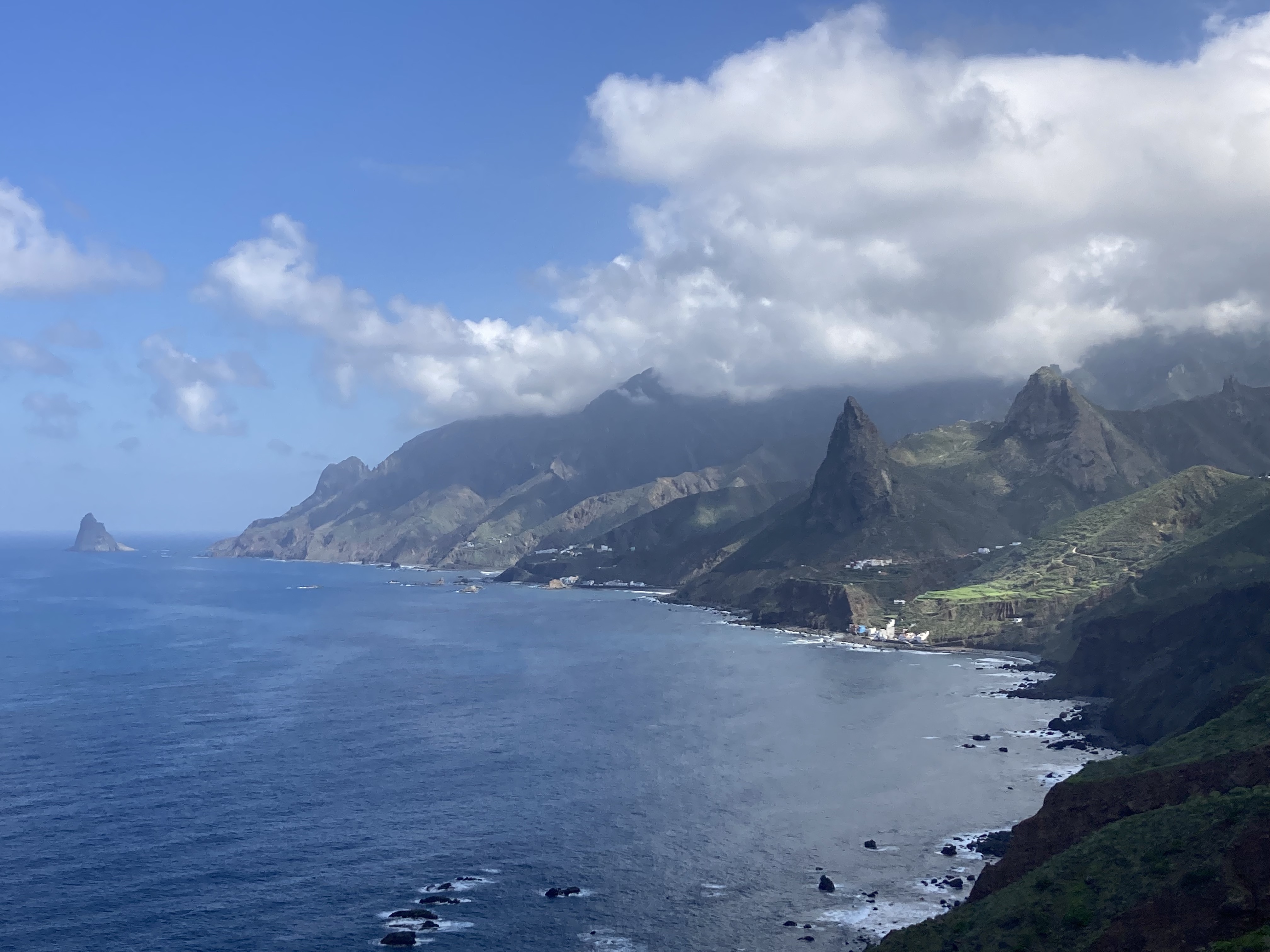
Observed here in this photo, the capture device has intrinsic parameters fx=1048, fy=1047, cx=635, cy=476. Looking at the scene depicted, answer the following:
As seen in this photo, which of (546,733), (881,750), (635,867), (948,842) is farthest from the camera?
(546,733)

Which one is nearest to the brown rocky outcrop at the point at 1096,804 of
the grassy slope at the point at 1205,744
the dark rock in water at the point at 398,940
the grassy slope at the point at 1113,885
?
the grassy slope at the point at 1205,744

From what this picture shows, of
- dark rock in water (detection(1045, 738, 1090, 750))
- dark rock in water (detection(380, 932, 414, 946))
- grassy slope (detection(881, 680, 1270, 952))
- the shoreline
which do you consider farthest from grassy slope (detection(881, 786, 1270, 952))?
dark rock in water (detection(1045, 738, 1090, 750))

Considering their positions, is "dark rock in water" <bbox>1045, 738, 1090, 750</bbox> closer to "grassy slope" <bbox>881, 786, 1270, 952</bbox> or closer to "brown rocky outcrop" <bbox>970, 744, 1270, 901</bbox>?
"brown rocky outcrop" <bbox>970, 744, 1270, 901</bbox>

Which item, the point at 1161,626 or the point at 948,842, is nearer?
the point at 948,842

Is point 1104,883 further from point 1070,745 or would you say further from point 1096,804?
point 1070,745

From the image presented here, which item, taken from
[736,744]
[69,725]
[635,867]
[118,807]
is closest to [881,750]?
[736,744]

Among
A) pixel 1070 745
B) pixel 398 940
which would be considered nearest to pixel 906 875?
pixel 398 940

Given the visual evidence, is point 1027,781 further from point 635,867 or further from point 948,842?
point 635,867

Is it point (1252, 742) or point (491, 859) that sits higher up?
point (1252, 742)
